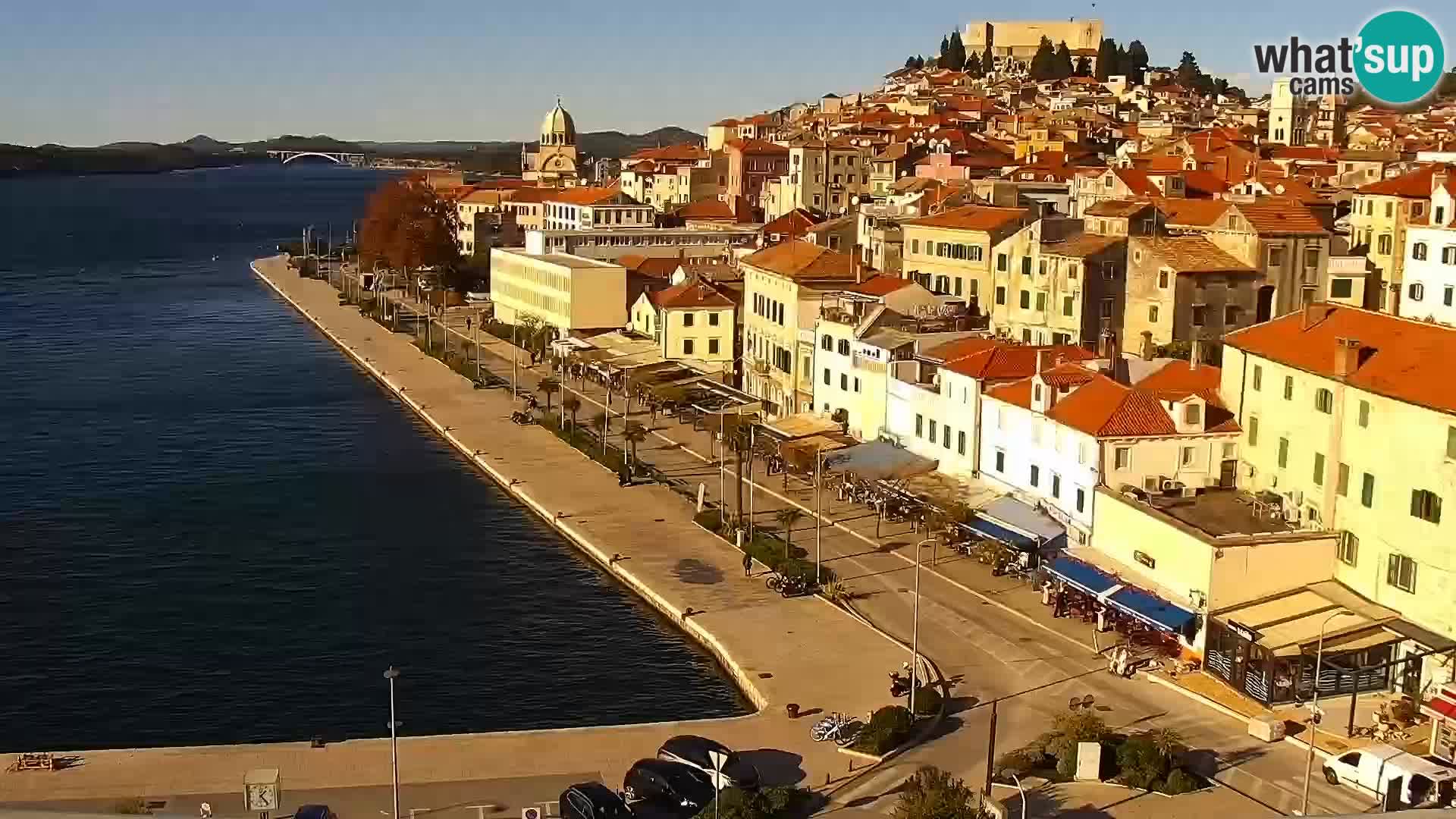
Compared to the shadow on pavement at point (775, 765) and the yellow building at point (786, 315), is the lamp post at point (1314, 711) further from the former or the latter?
the yellow building at point (786, 315)

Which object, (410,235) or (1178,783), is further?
(410,235)

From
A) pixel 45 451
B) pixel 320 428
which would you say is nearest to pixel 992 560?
pixel 320 428

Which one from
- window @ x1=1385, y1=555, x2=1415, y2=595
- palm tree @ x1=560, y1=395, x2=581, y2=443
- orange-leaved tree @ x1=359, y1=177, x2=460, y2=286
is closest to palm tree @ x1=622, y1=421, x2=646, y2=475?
palm tree @ x1=560, y1=395, x2=581, y2=443

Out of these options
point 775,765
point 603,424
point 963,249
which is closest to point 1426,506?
point 775,765

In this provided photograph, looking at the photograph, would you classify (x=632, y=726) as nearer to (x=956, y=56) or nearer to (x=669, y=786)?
(x=669, y=786)

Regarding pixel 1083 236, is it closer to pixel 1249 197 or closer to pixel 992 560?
pixel 1249 197

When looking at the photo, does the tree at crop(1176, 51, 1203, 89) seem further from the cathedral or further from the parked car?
the parked car
